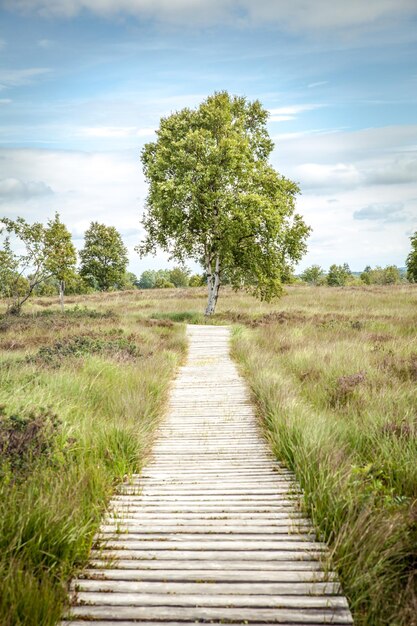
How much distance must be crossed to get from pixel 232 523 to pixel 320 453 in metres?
1.24

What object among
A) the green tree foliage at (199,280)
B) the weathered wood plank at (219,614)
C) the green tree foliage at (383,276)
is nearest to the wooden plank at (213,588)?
the weathered wood plank at (219,614)

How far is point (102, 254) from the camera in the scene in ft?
173

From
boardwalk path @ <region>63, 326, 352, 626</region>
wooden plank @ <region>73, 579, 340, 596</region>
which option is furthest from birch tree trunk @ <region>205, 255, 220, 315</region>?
wooden plank @ <region>73, 579, 340, 596</region>

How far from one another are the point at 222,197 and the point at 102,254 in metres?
36.4

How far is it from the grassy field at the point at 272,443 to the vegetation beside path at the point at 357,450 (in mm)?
19

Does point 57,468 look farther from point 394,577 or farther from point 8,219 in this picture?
point 8,219

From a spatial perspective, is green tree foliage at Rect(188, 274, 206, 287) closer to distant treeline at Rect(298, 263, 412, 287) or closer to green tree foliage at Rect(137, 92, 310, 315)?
green tree foliage at Rect(137, 92, 310, 315)

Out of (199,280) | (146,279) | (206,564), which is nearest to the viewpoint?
(206,564)

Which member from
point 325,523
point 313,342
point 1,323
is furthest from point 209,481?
point 1,323

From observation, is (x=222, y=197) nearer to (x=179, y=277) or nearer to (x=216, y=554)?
(x=216, y=554)

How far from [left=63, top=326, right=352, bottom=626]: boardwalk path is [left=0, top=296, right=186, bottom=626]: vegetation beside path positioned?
23cm

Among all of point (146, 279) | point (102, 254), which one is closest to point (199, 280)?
point (102, 254)

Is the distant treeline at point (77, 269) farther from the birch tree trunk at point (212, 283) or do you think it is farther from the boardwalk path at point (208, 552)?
the boardwalk path at point (208, 552)

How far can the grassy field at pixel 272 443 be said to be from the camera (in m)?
2.91
